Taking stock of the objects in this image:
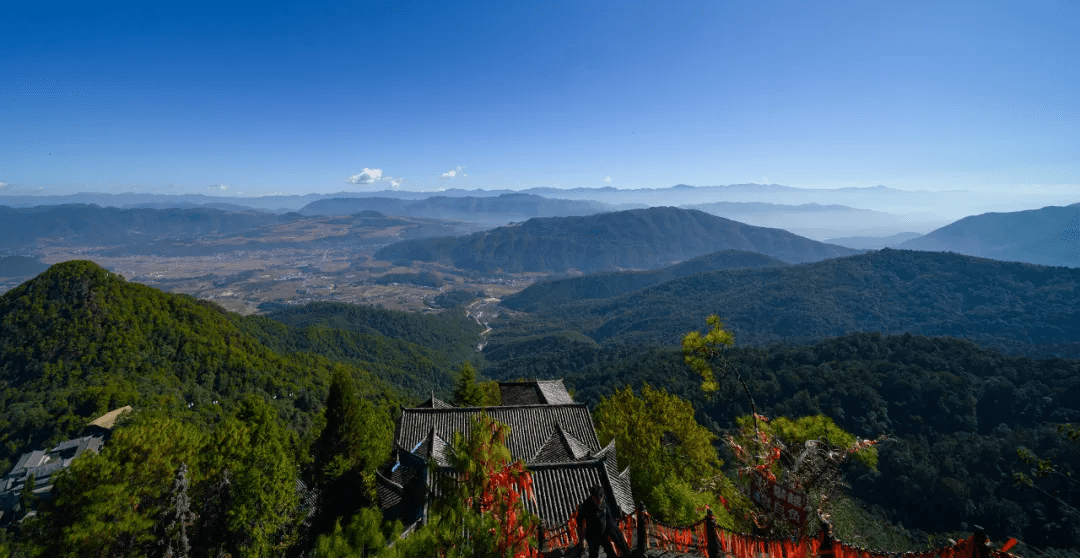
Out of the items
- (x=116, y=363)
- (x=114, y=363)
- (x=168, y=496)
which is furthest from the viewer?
(x=116, y=363)

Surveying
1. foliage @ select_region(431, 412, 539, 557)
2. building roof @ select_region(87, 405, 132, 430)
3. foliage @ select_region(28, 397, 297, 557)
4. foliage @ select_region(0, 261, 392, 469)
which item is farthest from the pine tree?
foliage @ select_region(0, 261, 392, 469)

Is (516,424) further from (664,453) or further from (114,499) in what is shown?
(114,499)

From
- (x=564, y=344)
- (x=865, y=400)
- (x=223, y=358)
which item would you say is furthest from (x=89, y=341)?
(x=564, y=344)

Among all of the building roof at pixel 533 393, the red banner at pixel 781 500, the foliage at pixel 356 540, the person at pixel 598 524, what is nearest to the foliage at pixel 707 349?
the red banner at pixel 781 500

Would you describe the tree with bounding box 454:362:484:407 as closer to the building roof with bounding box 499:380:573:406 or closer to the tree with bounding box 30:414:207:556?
the building roof with bounding box 499:380:573:406

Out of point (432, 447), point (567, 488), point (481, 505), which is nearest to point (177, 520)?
point (432, 447)

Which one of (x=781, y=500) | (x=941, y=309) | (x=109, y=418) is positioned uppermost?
(x=781, y=500)

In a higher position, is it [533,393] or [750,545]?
[750,545]
